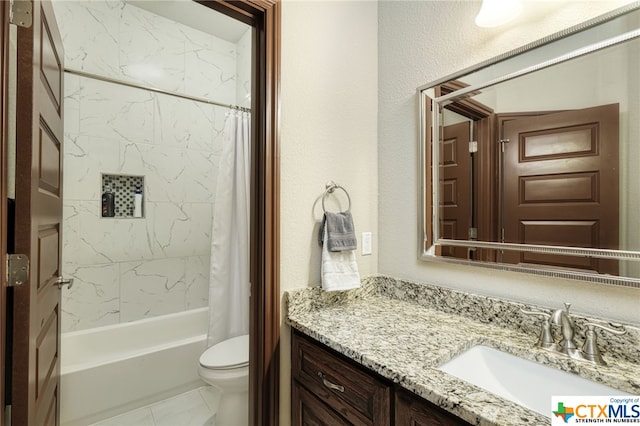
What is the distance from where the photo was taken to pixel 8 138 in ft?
2.76

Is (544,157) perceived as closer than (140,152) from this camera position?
Yes

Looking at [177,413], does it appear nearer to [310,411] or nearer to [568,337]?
[310,411]

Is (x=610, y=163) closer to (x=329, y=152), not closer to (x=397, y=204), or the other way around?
(x=397, y=204)

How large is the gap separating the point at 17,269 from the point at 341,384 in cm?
104

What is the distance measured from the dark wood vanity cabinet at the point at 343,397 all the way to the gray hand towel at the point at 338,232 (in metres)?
0.41

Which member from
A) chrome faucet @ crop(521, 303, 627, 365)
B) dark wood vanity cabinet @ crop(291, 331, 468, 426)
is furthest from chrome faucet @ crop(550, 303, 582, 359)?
dark wood vanity cabinet @ crop(291, 331, 468, 426)

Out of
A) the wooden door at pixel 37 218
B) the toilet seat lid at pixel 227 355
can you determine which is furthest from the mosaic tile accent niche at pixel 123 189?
the toilet seat lid at pixel 227 355

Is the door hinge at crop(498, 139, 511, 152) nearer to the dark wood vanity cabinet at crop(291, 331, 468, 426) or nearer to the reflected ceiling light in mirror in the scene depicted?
the reflected ceiling light in mirror

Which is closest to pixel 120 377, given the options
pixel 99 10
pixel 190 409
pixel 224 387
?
pixel 190 409

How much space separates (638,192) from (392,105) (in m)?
Result: 1.01

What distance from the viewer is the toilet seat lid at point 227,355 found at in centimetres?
162

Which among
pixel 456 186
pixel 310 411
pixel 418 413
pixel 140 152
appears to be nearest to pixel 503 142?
pixel 456 186

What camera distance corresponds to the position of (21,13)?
2.91ft

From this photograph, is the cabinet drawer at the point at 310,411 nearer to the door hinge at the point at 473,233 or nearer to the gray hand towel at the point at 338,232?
the gray hand towel at the point at 338,232
